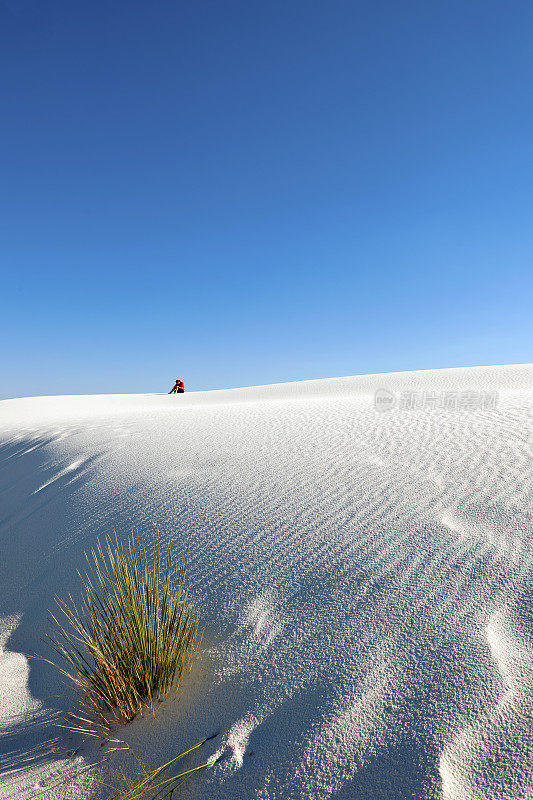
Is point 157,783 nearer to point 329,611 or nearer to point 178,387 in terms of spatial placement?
point 329,611

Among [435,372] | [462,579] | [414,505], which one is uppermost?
[435,372]

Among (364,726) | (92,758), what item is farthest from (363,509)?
(92,758)

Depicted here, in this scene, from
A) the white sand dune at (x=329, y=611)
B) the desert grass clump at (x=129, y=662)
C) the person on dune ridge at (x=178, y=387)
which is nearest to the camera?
the white sand dune at (x=329, y=611)

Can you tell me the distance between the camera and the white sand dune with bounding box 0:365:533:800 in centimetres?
144

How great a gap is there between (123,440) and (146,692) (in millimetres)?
4216

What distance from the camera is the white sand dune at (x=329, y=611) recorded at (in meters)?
1.44

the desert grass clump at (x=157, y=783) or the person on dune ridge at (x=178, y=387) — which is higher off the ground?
the person on dune ridge at (x=178, y=387)

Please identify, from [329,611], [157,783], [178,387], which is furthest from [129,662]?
[178,387]

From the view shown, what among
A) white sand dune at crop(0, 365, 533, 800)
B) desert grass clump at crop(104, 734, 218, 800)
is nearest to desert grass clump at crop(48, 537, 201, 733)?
white sand dune at crop(0, 365, 533, 800)

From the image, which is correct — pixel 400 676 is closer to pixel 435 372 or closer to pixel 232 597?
pixel 232 597

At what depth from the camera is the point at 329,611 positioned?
6.74ft

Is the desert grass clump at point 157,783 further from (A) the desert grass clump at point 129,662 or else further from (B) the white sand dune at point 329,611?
(A) the desert grass clump at point 129,662

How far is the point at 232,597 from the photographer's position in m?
2.30

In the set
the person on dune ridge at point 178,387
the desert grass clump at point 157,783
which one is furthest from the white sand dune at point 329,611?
the person on dune ridge at point 178,387
